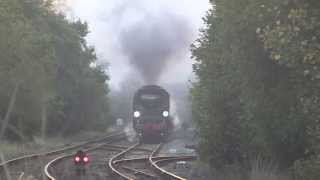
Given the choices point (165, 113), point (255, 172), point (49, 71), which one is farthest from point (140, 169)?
point (165, 113)

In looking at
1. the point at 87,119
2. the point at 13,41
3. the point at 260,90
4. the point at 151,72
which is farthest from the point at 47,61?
the point at 260,90

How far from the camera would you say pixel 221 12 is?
16266 mm

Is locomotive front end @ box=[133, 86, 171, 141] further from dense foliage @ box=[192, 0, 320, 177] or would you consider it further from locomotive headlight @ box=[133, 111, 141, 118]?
dense foliage @ box=[192, 0, 320, 177]

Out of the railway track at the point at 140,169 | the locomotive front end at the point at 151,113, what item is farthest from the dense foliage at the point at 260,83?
the locomotive front end at the point at 151,113

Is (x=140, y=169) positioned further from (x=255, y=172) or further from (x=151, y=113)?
(x=151, y=113)

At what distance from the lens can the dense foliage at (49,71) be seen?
33938 mm

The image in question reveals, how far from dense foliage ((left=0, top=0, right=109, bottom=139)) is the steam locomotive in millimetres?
5752

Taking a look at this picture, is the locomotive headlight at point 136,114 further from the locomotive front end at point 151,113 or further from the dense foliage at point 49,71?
the dense foliage at point 49,71

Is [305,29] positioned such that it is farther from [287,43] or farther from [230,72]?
[230,72]

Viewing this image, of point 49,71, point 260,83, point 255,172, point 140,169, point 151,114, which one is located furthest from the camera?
point 151,114

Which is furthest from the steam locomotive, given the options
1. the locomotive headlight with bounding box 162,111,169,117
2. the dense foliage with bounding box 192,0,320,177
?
the dense foliage with bounding box 192,0,320,177

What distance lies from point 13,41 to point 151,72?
80.9 feet

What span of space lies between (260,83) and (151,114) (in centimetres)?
3259

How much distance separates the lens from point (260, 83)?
1466 cm
